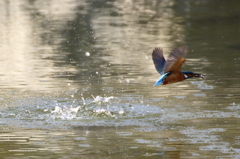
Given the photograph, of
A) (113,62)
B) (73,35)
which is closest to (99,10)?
(73,35)

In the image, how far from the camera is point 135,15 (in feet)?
74.7

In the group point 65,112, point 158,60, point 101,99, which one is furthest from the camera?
point 101,99

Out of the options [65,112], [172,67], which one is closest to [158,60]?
[172,67]

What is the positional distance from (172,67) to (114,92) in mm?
2474

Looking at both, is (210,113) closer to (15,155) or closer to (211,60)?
(15,155)

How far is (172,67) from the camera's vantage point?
7.63 m

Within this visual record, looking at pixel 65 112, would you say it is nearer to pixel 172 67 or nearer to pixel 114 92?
pixel 114 92

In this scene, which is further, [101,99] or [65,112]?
[101,99]

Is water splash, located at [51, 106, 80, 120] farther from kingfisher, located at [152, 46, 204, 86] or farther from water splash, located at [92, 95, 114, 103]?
kingfisher, located at [152, 46, 204, 86]

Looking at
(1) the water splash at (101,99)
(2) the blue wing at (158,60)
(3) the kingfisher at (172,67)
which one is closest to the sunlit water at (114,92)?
(1) the water splash at (101,99)

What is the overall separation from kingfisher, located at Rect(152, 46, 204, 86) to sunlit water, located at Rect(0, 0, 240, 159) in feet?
2.00

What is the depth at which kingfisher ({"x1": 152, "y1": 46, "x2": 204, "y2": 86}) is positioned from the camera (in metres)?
7.31

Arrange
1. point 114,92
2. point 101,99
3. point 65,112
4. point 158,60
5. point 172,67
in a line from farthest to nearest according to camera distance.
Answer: point 114,92
point 101,99
point 65,112
point 158,60
point 172,67

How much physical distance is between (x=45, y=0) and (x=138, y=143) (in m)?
23.0
